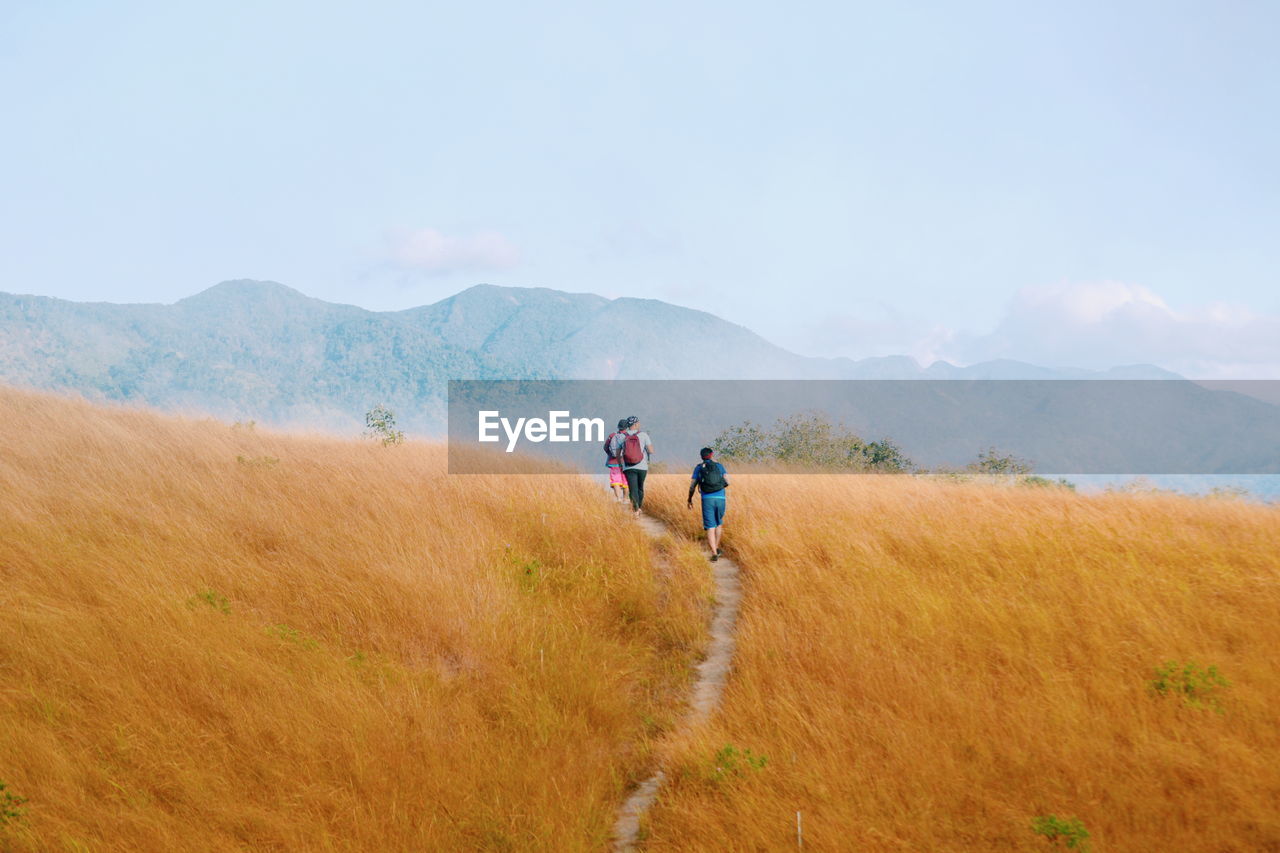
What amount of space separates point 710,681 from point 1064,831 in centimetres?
373

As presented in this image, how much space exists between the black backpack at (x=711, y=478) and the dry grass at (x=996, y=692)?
4.86 feet

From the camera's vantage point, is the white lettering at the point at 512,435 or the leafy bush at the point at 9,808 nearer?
the leafy bush at the point at 9,808

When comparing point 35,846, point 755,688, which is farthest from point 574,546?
point 35,846

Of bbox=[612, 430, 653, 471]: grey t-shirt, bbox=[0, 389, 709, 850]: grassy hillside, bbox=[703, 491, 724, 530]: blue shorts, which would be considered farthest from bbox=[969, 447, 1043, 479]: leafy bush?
bbox=[0, 389, 709, 850]: grassy hillside

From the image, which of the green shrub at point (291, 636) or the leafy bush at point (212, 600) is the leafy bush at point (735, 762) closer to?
the green shrub at point (291, 636)

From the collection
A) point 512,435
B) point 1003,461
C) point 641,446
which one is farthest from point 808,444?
point 641,446

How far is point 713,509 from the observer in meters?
12.7

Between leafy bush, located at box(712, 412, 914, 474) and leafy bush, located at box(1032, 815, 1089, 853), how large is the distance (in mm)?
32096

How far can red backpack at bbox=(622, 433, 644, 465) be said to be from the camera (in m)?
16.1

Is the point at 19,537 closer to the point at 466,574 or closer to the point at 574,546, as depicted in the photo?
the point at 466,574

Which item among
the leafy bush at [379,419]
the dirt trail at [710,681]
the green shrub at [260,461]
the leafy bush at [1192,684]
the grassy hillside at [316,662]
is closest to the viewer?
the grassy hillside at [316,662]

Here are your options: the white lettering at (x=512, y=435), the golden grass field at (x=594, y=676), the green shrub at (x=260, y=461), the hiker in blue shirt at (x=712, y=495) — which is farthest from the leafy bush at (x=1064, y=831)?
the white lettering at (x=512, y=435)

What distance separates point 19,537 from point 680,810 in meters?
8.96

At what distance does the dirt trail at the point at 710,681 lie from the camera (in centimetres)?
600
